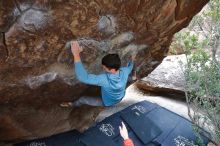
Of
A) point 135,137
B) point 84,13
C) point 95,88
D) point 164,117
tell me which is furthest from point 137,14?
point 164,117

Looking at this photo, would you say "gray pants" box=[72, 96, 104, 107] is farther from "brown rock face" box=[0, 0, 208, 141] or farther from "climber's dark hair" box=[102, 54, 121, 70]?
"climber's dark hair" box=[102, 54, 121, 70]

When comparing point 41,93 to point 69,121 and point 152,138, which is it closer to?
point 69,121

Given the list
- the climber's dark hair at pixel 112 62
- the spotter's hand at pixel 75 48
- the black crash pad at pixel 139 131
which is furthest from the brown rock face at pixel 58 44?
the climber's dark hair at pixel 112 62

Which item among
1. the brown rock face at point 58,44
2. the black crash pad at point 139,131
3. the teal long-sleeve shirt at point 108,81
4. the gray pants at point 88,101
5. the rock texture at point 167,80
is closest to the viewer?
the brown rock face at point 58,44

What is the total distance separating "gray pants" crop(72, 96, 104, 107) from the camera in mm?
5547

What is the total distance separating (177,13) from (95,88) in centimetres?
163

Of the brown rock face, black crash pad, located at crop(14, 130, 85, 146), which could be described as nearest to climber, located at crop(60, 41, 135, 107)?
the brown rock face

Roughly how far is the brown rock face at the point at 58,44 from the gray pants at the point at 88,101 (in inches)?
4.2

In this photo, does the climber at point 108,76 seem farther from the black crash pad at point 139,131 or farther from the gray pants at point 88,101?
the black crash pad at point 139,131

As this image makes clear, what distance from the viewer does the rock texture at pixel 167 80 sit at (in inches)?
335

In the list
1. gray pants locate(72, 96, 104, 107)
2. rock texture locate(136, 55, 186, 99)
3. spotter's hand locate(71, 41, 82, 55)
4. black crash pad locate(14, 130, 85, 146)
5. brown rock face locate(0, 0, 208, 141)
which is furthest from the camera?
rock texture locate(136, 55, 186, 99)

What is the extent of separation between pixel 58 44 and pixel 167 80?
455cm

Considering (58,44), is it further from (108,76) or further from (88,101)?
(88,101)

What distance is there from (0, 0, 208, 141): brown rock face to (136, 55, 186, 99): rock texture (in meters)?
2.15
